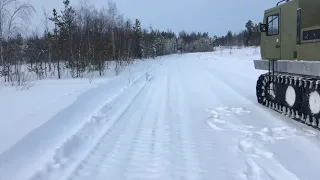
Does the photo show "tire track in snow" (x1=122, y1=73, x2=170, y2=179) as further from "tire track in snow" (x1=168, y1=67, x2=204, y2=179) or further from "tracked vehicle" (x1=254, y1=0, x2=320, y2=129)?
"tracked vehicle" (x1=254, y1=0, x2=320, y2=129)

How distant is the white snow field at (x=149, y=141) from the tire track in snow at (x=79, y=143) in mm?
14

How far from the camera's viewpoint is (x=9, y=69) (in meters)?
17.9

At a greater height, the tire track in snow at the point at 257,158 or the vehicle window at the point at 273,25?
the vehicle window at the point at 273,25

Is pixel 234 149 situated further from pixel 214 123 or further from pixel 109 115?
pixel 109 115

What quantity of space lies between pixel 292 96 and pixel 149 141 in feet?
14.5

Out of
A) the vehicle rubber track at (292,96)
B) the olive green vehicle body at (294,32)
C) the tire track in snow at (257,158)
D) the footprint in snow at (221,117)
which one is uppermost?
the olive green vehicle body at (294,32)

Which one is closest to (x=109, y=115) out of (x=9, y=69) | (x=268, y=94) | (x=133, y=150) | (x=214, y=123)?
(x=214, y=123)

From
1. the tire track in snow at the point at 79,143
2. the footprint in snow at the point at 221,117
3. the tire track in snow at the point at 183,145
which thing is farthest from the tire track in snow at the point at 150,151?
the footprint in snow at the point at 221,117

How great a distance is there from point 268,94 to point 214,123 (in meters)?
3.30

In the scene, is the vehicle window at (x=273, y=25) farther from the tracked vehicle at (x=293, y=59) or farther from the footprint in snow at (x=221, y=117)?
the footprint in snow at (x=221, y=117)

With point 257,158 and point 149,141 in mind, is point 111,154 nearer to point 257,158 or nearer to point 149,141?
point 149,141

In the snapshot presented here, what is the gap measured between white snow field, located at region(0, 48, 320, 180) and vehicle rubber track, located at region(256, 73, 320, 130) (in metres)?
0.32

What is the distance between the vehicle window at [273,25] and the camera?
10117 millimetres

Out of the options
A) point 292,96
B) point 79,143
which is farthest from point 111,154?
point 292,96
